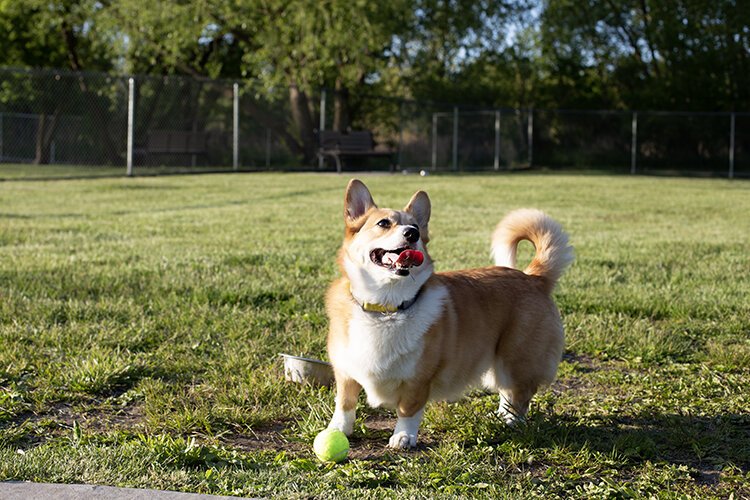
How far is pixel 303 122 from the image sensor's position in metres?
24.0

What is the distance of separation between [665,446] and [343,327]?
Result: 1314mm

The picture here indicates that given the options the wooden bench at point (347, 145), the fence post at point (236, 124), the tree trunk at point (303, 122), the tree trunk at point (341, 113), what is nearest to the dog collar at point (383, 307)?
the fence post at point (236, 124)

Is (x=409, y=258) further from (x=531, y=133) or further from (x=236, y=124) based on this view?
(x=531, y=133)

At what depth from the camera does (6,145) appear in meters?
25.6

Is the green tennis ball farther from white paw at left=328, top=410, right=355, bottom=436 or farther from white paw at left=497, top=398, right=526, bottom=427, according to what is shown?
white paw at left=497, top=398, right=526, bottom=427

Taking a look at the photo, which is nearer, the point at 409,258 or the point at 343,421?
the point at 409,258

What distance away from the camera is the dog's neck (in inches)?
121

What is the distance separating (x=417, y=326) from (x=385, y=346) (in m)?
0.15

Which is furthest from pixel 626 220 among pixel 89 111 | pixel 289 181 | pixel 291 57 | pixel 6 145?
pixel 6 145

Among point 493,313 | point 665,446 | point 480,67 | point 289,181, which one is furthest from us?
point 480,67

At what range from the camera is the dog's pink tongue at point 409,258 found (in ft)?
9.64

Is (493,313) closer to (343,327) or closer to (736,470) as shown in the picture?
(343,327)

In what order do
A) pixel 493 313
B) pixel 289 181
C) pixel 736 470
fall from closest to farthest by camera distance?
pixel 736 470, pixel 493 313, pixel 289 181

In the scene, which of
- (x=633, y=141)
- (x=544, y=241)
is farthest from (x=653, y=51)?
(x=544, y=241)
